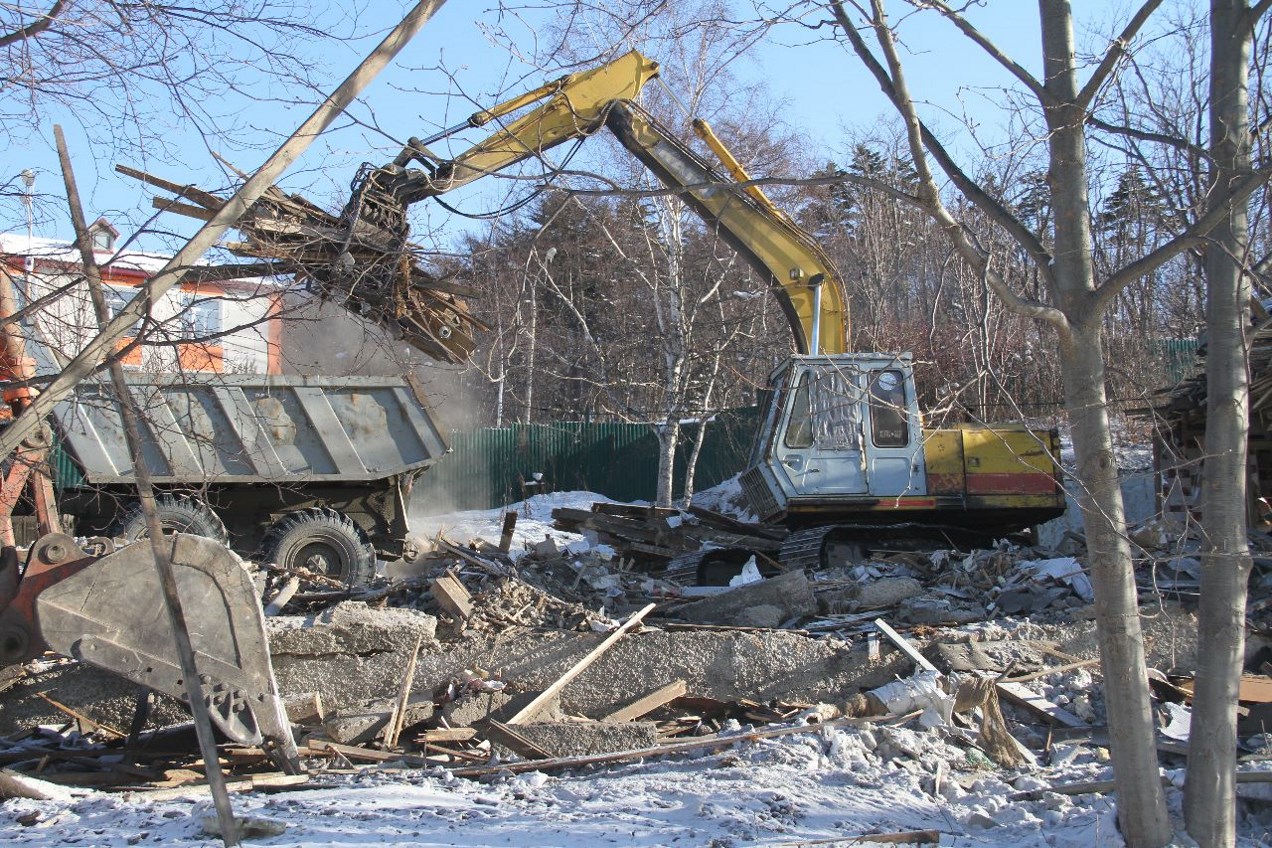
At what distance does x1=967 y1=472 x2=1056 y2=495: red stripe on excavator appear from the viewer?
1136cm

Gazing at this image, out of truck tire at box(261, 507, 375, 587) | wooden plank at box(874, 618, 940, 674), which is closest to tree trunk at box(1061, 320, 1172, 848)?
wooden plank at box(874, 618, 940, 674)

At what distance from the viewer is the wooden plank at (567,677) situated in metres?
6.55

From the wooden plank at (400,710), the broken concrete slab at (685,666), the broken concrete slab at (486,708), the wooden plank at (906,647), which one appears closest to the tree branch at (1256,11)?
the wooden plank at (906,647)

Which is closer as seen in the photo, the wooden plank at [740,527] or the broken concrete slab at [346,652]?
the broken concrete slab at [346,652]

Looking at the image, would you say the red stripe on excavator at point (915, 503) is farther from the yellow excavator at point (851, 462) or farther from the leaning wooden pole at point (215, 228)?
the leaning wooden pole at point (215, 228)

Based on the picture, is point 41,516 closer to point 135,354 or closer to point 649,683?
point 135,354

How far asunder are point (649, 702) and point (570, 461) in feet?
61.0

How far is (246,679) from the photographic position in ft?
17.3

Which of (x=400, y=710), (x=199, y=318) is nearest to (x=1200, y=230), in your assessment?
(x=199, y=318)

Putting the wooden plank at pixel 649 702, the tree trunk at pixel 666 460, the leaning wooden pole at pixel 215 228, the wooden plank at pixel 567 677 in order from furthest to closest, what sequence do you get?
the tree trunk at pixel 666 460 < the wooden plank at pixel 649 702 < the wooden plank at pixel 567 677 < the leaning wooden pole at pixel 215 228

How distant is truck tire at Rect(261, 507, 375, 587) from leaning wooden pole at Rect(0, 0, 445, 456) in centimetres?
749

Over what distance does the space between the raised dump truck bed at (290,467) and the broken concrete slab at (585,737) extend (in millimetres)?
5695

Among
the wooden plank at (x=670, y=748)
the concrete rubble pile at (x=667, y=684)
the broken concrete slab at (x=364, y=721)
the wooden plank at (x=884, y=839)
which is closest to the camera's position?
the wooden plank at (x=884, y=839)

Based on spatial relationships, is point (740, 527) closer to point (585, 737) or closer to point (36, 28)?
point (585, 737)
